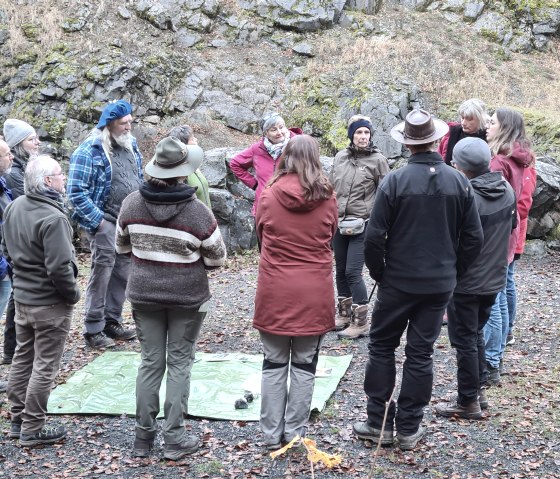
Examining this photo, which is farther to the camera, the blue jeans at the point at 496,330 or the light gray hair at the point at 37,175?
the blue jeans at the point at 496,330

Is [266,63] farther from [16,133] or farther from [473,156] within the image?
[473,156]

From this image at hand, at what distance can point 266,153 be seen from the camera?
21.6ft

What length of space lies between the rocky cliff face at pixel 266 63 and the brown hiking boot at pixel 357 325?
310 inches

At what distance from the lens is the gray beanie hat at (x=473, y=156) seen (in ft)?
15.1

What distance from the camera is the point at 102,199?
6324 mm

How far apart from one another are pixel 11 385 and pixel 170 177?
1.87 meters

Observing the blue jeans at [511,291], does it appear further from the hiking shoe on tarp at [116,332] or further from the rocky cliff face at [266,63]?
the rocky cliff face at [266,63]

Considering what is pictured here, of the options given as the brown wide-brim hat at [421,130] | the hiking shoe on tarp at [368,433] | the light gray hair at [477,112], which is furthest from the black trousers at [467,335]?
the light gray hair at [477,112]

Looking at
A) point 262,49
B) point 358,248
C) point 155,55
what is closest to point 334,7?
point 262,49

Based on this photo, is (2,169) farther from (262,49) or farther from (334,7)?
(334,7)

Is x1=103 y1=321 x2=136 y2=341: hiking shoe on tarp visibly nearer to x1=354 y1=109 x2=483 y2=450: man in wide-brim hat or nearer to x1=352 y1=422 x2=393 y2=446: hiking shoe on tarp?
x1=352 y1=422 x2=393 y2=446: hiking shoe on tarp

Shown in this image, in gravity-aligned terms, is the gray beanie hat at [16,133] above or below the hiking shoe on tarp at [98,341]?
above

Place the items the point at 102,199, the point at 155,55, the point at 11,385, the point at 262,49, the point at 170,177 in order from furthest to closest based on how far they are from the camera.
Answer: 1. the point at 262,49
2. the point at 155,55
3. the point at 102,199
4. the point at 11,385
5. the point at 170,177

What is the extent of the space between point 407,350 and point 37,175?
267 centimetres
